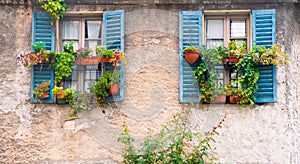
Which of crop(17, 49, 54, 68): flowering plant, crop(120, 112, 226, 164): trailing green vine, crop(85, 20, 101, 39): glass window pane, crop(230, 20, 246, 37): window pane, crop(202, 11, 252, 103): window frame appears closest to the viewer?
crop(120, 112, 226, 164): trailing green vine

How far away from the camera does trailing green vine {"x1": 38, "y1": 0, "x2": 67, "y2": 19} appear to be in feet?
35.0

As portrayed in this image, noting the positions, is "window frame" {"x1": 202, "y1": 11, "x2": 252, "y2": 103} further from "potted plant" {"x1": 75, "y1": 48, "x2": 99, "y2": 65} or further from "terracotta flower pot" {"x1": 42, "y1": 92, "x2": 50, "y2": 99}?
"terracotta flower pot" {"x1": 42, "y1": 92, "x2": 50, "y2": 99}

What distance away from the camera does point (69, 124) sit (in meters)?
10.4

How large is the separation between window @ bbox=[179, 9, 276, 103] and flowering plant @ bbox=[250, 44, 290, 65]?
0.50ft

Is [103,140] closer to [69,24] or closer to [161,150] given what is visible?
[161,150]

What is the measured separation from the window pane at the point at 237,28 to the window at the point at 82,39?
2134 mm

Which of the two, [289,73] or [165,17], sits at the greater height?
[165,17]

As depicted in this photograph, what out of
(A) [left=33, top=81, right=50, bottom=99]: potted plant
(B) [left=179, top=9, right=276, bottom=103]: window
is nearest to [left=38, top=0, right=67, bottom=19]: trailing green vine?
(A) [left=33, top=81, right=50, bottom=99]: potted plant

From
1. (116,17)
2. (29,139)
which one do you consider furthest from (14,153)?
(116,17)

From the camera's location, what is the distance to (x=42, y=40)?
10.7m

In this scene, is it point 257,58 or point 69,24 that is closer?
point 257,58

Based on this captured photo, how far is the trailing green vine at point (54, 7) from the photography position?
10664 mm

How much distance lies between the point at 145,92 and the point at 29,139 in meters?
1.94

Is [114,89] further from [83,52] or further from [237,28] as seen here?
[237,28]
